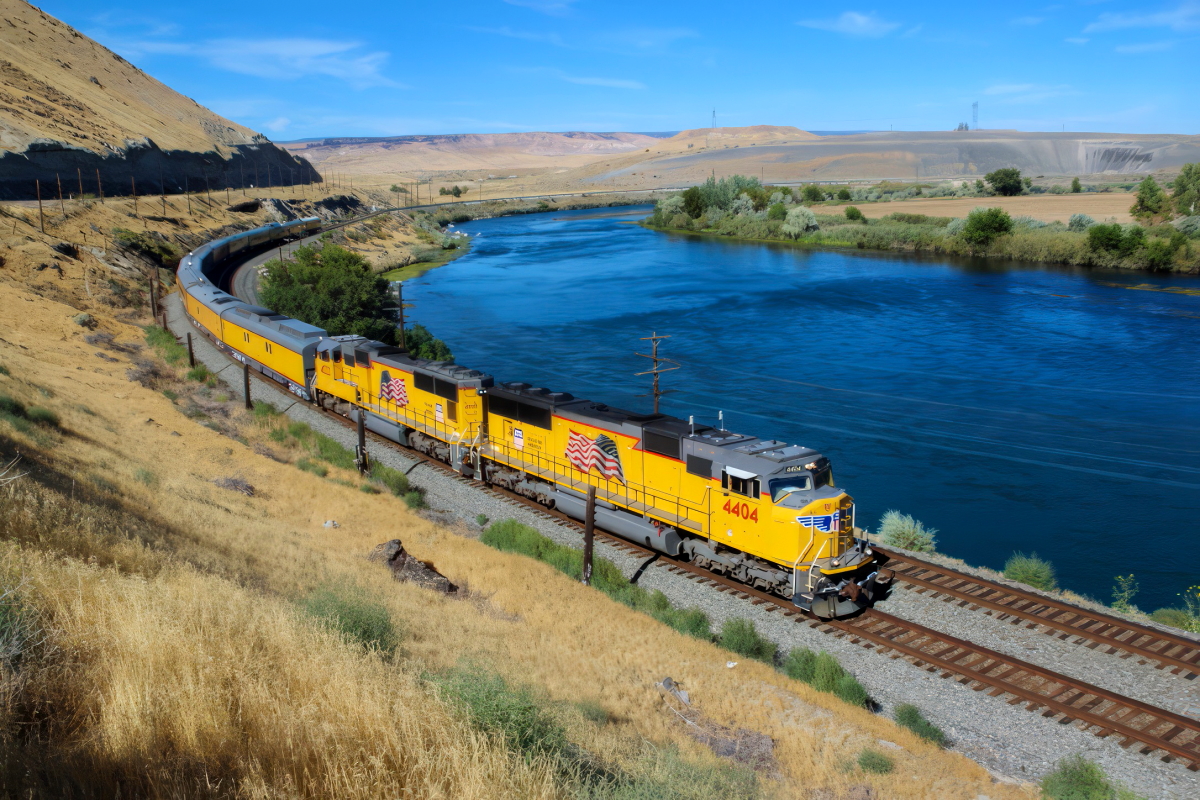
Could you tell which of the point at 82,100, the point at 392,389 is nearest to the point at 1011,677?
the point at 392,389

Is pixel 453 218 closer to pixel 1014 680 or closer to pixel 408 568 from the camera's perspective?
pixel 408 568

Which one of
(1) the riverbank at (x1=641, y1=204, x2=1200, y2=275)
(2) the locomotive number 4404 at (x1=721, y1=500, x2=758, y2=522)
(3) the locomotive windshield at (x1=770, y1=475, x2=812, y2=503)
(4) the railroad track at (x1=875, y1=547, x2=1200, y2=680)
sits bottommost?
(4) the railroad track at (x1=875, y1=547, x2=1200, y2=680)

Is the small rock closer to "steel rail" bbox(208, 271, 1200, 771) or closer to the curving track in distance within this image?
the curving track in distance

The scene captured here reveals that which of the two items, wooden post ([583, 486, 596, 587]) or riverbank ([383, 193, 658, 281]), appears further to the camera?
riverbank ([383, 193, 658, 281])

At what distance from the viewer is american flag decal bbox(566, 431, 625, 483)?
22391 mm

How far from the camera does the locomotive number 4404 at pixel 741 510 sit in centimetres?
1850

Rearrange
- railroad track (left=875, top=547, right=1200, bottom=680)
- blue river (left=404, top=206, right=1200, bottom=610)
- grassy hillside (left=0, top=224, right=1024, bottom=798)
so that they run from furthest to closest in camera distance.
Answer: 1. blue river (left=404, top=206, right=1200, bottom=610)
2. railroad track (left=875, top=547, right=1200, bottom=680)
3. grassy hillside (left=0, top=224, right=1024, bottom=798)

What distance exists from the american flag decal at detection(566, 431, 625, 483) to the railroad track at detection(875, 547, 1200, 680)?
810 cm

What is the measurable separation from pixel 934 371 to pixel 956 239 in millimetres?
53030

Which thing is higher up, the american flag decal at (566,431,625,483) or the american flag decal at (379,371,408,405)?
the american flag decal at (379,371,408,405)

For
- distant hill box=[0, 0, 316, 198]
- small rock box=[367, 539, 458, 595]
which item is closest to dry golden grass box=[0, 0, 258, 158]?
distant hill box=[0, 0, 316, 198]

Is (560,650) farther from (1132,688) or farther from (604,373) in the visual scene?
(604,373)

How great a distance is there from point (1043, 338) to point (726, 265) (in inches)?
1617

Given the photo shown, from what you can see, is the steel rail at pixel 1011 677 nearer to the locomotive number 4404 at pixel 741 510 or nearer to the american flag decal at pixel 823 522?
the locomotive number 4404 at pixel 741 510
